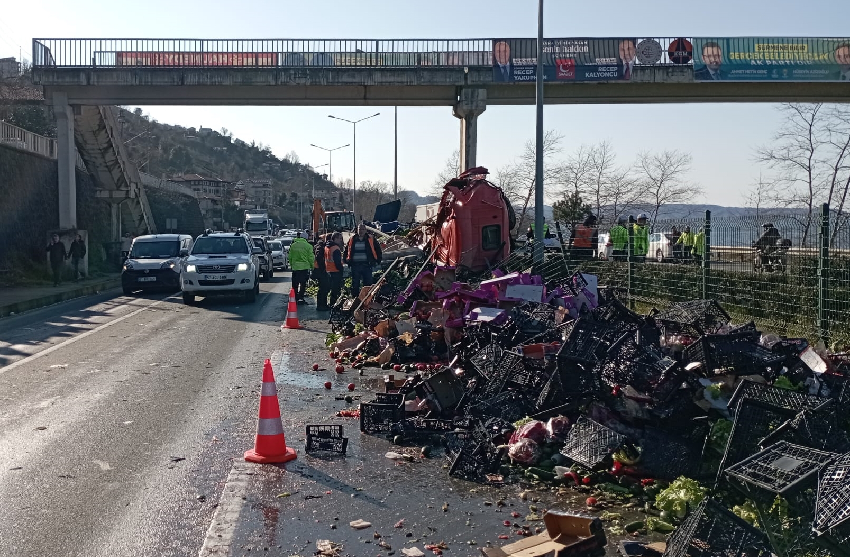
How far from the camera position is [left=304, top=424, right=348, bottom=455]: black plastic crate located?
7.29m

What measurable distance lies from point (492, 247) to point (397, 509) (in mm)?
12753

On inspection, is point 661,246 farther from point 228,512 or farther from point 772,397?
point 228,512

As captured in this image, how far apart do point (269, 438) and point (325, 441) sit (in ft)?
1.66

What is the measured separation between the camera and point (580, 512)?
5762mm

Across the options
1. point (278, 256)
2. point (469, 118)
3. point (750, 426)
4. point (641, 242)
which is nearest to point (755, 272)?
point (641, 242)

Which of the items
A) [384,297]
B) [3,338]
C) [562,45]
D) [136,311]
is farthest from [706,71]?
[3,338]

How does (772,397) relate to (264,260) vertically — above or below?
below

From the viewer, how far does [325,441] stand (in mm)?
7340

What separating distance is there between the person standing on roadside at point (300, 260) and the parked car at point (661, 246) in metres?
8.11

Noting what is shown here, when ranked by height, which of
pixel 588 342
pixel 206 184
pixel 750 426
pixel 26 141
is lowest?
pixel 750 426

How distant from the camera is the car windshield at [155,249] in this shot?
26.0m

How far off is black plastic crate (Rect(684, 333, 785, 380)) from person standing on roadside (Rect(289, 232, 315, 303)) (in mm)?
13482

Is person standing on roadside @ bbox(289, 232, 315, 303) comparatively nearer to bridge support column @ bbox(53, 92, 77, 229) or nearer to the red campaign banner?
the red campaign banner

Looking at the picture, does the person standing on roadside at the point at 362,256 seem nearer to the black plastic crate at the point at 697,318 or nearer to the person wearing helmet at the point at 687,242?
the person wearing helmet at the point at 687,242
